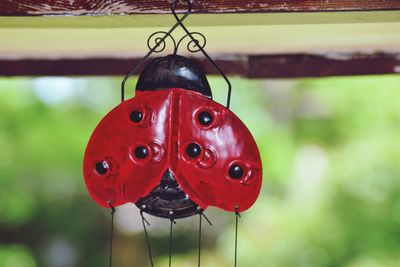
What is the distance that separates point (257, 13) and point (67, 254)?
5.88 metres

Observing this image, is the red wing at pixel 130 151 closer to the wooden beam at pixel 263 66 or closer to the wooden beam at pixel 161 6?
the wooden beam at pixel 161 6

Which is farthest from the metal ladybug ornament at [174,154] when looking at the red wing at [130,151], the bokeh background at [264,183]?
the bokeh background at [264,183]

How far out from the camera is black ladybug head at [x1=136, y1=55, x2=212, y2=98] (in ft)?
5.51

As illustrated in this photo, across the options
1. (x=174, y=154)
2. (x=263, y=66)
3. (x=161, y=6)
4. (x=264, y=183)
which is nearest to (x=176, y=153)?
(x=174, y=154)

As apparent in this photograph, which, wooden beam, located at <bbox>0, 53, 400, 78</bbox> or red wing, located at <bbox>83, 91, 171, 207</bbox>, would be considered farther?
wooden beam, located at <bbox>0, 53, 400, 78</bbox>

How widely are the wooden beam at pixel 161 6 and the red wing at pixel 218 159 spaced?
0.88ft

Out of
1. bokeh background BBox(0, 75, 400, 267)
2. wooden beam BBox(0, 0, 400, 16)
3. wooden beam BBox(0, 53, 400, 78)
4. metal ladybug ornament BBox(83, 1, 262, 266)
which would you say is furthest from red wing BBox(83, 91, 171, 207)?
bokeh background BBox(0, 75, 400, 267)

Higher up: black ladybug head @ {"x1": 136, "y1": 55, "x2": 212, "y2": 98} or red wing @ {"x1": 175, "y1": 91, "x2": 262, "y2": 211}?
black ladybug head @ {"x1": 136, "y1": 55, "x2": 212, "y2": 98}

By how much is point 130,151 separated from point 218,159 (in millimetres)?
203

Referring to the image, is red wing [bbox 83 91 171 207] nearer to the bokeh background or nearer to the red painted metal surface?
the red painted metal surface

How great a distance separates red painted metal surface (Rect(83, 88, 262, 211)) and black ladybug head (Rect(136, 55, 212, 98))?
4 centimetres

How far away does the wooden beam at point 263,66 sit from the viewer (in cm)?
261

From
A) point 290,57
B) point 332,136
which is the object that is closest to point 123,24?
point 290,57

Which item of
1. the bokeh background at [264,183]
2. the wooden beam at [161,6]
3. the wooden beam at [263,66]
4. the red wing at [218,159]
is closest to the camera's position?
the red wing at [218,159]
